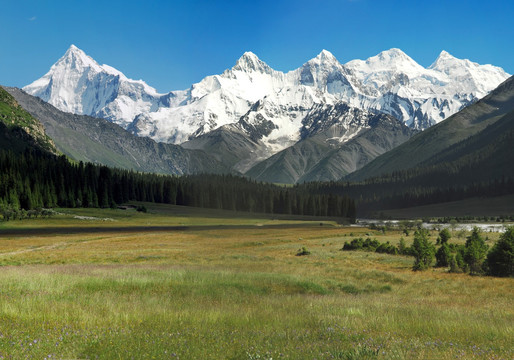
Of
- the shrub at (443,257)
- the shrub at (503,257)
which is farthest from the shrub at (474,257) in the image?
the shrub at (443,257)

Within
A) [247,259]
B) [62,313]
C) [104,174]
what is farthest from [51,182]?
[62,313]

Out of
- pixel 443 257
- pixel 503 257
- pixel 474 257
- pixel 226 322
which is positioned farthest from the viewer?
pixel 443 257

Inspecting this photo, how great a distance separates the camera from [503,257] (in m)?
37.8

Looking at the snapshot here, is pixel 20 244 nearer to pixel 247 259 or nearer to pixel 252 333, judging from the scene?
pixel 247 259

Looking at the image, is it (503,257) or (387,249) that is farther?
(387,249)

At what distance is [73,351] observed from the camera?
9.41 meters

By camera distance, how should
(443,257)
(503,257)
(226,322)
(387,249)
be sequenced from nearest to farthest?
(226,322) < (503,257) < (443,257) < (387,249)

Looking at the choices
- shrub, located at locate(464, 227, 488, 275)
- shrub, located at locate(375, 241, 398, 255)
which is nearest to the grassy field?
shrub, located at locate(464, 227, 488, 275)

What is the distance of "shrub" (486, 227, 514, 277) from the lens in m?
37.0

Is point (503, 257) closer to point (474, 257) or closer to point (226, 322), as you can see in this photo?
point (474, 257)

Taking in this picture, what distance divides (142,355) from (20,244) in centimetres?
6346

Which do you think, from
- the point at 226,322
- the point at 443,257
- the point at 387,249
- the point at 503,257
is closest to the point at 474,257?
the point at 503,257

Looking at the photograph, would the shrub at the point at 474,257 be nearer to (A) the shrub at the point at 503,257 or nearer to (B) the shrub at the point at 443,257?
(A) the shrub at the point at 503,257

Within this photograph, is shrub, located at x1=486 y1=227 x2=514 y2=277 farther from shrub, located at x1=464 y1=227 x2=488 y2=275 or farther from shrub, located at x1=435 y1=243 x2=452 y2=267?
shrub, located at x1=435 y1=243 x2=452 y2=267
